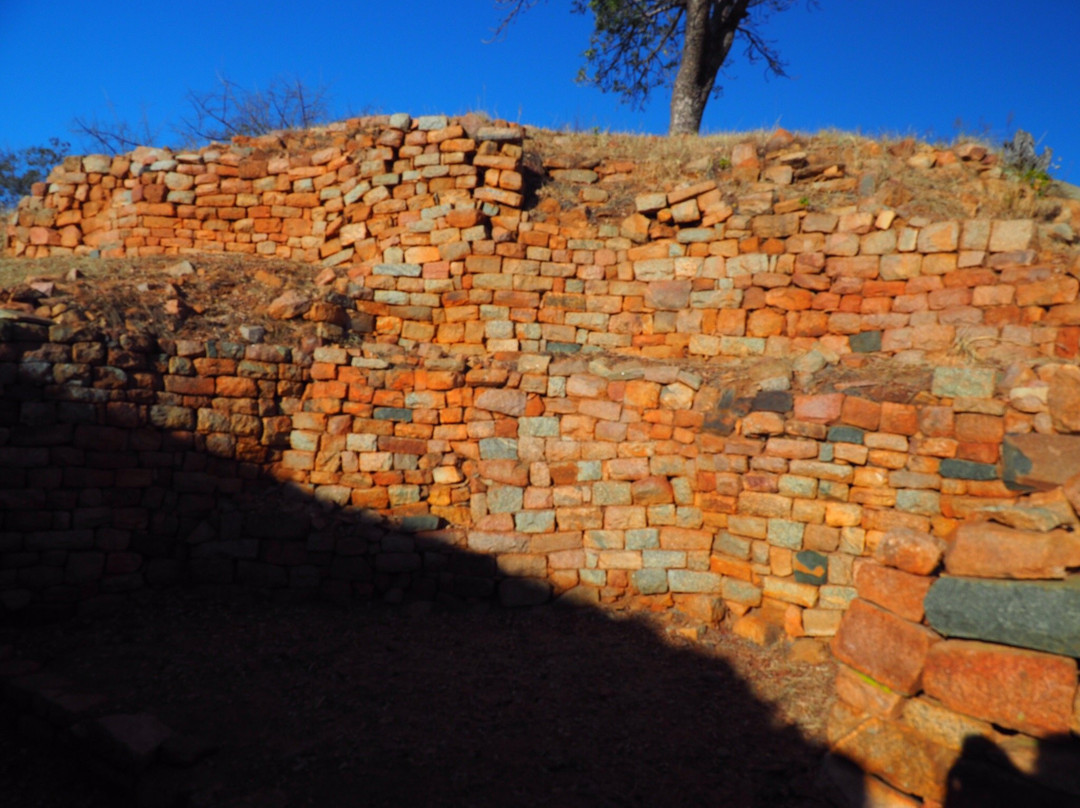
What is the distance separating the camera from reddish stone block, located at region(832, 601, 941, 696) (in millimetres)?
2926

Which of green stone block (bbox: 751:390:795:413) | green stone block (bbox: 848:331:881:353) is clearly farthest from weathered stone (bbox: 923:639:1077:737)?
green stone block (bbox: 848:331:881:353)

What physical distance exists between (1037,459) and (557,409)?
159 inches

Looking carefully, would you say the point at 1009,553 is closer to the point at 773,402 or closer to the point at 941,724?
the point at 941,724

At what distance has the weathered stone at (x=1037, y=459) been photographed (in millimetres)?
5043

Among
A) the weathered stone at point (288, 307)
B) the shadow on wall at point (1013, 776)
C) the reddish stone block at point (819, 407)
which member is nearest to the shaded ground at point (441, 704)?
the shadow on wall at point (1013, 776)

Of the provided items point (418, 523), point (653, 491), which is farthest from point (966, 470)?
point (418, 523)

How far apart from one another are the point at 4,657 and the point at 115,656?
0.75m

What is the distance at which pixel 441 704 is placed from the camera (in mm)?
5082

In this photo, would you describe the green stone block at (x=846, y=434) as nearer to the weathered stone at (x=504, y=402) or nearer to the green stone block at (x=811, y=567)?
the green stone block at (x=811, y=567)

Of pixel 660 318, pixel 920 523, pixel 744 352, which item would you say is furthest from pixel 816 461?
pixel 660 318

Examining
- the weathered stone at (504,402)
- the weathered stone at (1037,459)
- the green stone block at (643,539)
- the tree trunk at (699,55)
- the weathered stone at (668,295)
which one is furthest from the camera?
the tree trunk at (699,55)

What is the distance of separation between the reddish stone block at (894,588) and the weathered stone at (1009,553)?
16cm

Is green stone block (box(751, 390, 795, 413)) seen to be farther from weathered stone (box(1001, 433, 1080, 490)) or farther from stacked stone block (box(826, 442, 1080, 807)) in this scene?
stacked stone block (box(826, 442, 1080, 807))

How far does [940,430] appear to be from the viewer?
5.67 meters
